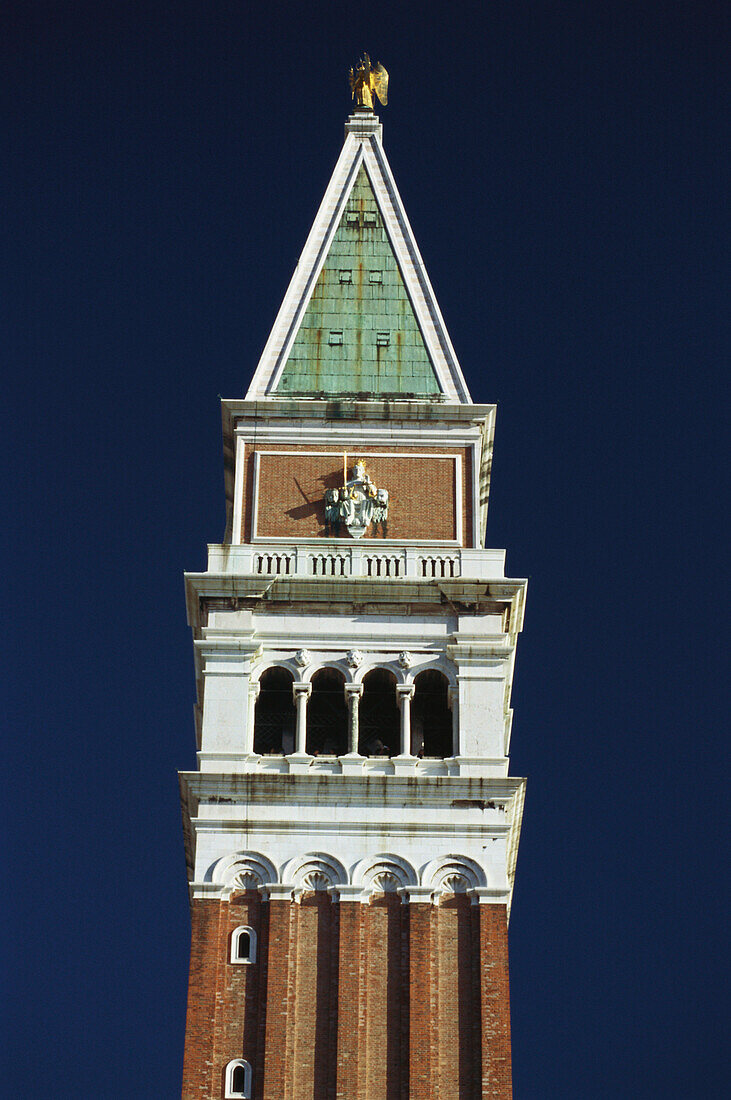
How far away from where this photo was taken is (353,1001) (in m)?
57.9

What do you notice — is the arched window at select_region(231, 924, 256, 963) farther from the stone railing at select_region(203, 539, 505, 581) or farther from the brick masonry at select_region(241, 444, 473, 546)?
the brick masonry at select_region(241, 444, 473, 546)

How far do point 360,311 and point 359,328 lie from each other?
0.80m

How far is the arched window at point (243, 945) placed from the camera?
58.6 m

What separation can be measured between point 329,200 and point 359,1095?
1189 inches

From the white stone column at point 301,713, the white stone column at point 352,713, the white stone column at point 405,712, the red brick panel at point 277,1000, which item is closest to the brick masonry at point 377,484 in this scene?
the white stone column at point 352,713

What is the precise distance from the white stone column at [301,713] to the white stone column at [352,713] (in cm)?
109

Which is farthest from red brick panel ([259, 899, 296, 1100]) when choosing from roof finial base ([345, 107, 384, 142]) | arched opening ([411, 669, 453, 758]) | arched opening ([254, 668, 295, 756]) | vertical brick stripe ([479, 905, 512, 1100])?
roof finial base ([345, 107, 384, 142])

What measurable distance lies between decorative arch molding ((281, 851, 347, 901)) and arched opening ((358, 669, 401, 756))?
4.57 m

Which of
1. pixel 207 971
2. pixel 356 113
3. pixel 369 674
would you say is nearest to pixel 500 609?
pixel 369 674

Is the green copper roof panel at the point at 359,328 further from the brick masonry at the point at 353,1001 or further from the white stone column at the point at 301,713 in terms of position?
the brick masonry at the point at 353,1001

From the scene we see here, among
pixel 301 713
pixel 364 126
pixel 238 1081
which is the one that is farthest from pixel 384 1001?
pixel 364 126

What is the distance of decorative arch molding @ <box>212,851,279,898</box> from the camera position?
59406 mm

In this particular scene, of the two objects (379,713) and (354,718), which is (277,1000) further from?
(379,713)

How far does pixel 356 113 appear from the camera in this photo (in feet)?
253
